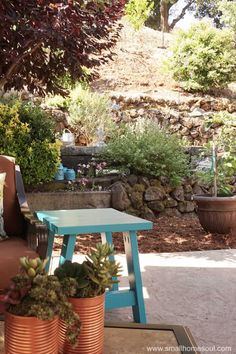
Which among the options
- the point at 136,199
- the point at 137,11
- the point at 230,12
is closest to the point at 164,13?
the point at 137,11

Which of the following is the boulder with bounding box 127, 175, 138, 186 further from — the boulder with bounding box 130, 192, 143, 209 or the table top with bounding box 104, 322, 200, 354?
the table top with bounding box 104, 322, 200, 354

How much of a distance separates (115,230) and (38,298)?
113 centimetres

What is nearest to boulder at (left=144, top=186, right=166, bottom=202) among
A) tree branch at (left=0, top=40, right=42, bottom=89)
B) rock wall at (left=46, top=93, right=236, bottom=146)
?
rock wall at (left=46, top=93, right=236, bottom=146)

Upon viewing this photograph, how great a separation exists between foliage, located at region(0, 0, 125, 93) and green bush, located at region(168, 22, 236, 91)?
23.1 feet

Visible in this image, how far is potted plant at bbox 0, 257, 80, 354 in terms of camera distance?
1061 millimetres

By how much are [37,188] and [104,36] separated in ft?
7.14

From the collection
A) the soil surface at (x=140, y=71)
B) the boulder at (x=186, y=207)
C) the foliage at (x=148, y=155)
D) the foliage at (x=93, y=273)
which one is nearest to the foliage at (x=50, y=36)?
the foliage at (x=148, y=155)

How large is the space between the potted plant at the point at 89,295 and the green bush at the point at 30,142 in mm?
3520

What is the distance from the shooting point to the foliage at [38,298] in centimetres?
107

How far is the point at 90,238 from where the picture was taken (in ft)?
15.0

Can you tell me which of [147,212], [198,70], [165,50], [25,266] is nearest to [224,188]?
[147,212]

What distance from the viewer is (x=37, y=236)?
215 centimetres

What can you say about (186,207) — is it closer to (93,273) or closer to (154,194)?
(154,194)

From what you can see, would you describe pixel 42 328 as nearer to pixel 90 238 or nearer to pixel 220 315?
pixel 220 315
